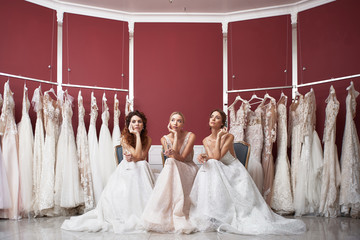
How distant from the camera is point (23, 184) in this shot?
5277 millimetres

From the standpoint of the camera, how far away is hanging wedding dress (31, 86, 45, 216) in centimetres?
538

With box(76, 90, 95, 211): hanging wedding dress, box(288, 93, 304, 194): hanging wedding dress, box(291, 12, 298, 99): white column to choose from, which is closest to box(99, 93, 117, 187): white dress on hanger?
box(76, 90, 95, 211): hanging wedding dress

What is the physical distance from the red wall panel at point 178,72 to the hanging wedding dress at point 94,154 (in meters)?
0.92

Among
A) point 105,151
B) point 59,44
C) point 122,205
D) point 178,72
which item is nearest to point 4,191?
point 105,151

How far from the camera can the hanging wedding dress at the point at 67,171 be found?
17.9 ft

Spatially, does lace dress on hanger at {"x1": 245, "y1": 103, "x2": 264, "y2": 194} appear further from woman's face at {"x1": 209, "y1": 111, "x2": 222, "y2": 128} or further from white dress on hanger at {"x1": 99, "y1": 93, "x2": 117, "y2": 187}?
white dress on hanger at {"x1": 99, "y1": 93, "x2": 117, "y2": 187}

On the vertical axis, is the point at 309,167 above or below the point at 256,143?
below

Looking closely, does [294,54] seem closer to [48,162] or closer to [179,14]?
[179,14]

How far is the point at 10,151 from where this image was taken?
528 cm

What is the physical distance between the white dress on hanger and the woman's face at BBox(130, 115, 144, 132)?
4.29ft

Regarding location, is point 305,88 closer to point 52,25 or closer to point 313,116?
point 313,116

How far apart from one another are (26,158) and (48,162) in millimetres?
318

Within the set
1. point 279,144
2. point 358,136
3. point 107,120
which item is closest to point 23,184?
point 107,120

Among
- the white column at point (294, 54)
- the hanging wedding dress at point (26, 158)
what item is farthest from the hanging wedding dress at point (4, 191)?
the white column at point (294, 54)
